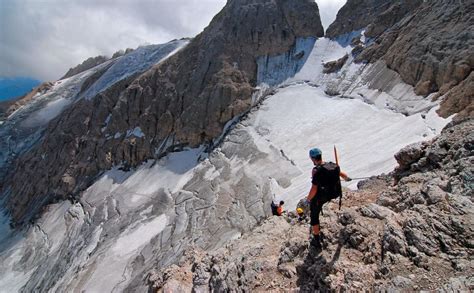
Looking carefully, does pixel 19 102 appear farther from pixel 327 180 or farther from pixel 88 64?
pixel 327 180

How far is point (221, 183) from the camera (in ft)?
113

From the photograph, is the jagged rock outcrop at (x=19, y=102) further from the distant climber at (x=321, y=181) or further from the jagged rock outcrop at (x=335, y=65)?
the distant climber at (x=321, y=181)

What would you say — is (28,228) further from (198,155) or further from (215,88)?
(215,88)

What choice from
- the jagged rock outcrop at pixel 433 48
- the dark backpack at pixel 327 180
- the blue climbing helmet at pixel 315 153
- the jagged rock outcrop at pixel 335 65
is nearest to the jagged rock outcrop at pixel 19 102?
the jagged rock outcrop at pixel 335 65

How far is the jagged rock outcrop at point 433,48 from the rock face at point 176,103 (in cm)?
1636

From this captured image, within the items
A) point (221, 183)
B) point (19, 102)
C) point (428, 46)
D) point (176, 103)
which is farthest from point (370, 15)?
point (19, 102)

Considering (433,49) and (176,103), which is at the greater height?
(176,103)

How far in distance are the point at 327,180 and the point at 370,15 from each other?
1662 inches

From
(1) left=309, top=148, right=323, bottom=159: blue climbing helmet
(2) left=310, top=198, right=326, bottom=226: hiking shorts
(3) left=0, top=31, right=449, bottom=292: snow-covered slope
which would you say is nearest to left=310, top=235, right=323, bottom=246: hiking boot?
(2) left=310, top=198, right=326, bottom=226: hiking shorts

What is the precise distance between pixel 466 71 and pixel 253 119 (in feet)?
70.4

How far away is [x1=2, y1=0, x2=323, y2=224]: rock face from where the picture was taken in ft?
146

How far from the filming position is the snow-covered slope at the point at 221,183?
1109 inches

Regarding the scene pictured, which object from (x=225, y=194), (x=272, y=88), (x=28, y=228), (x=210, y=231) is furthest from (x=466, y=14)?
(x=28, y=228)

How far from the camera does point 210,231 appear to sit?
29328 millimetres
